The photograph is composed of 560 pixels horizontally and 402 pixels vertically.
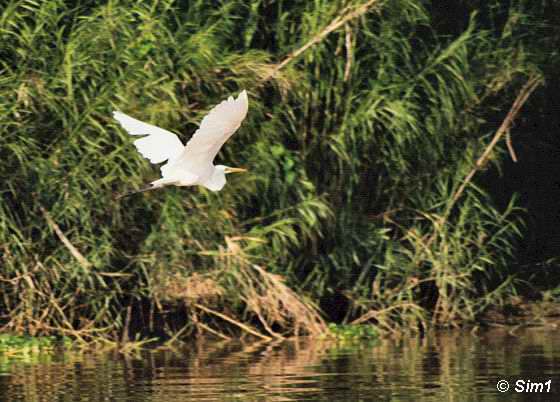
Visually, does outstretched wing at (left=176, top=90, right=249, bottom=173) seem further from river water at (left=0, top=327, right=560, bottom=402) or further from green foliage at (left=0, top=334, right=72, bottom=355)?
green foliage at (left=0, top=334, right=72, bottom=355)

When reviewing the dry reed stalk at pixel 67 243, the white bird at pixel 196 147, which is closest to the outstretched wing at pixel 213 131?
the white bird at pixel 196 147

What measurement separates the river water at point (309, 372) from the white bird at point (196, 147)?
1.20m

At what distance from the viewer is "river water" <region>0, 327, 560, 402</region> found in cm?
757

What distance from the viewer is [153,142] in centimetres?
896

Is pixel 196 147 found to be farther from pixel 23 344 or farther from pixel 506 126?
pixel 506 126

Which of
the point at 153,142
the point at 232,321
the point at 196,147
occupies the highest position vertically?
the point at 153,142

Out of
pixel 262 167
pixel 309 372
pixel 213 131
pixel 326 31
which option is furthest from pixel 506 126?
pixel 213 131

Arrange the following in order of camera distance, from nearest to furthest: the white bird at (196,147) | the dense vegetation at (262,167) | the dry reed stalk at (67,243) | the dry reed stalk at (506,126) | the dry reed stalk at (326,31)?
the white bird at (196,147) < the dry reed stalk at (67,243) < the dense vegetation at (262,167) < the dry reed stalk at (326,31) < the dry reed stalk at (506,126)

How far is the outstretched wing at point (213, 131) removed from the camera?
721 cm

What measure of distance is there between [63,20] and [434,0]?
10.6ft

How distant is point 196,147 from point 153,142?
94 centimetres

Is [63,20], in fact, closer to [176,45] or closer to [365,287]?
[176,45]

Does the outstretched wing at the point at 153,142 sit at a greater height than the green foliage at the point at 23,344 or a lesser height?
greater

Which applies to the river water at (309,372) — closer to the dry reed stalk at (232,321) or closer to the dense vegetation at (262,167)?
the dry reed stalk at (232,321)
